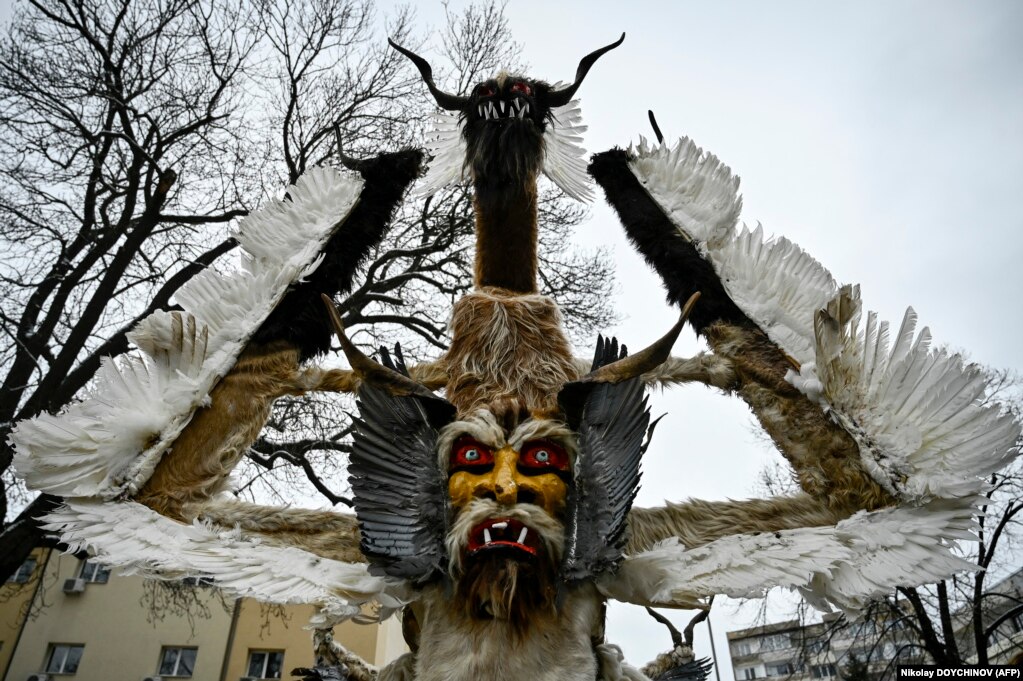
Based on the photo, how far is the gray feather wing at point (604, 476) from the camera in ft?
7.50

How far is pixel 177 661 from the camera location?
11.3m

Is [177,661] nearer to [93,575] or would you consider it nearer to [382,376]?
[93,575]

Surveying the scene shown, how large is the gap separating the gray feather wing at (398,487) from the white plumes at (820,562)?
0.69 meters

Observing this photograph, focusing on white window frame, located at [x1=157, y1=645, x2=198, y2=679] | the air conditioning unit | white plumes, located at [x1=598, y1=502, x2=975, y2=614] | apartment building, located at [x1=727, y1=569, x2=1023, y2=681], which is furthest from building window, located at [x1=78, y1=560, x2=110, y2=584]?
white plumes, located at [x1=598, y1=502, x2=975, y2=614]

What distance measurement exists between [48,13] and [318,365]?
511 cm

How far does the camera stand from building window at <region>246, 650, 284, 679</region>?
11.2 meters

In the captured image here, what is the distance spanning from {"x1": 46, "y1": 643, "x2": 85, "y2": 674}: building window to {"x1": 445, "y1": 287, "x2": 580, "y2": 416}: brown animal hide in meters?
12.3

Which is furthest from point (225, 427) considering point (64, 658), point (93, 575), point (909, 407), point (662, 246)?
point (64, 658)

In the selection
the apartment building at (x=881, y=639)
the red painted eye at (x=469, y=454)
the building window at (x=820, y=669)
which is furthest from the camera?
the building window at (x=820, y=669)

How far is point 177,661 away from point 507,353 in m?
11.4

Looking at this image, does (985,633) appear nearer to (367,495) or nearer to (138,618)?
(367,495)

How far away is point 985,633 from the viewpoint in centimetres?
802

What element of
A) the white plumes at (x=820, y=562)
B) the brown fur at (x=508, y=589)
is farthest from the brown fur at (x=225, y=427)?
the white plumes at (x=820, y=562)

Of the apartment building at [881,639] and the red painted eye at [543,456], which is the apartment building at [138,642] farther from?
the red painted eye at [543,456]
